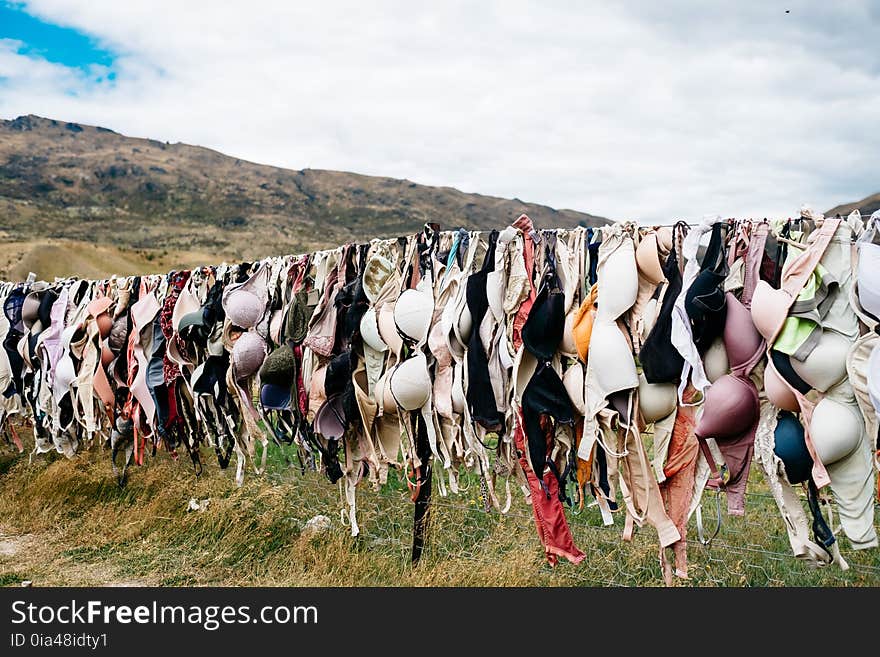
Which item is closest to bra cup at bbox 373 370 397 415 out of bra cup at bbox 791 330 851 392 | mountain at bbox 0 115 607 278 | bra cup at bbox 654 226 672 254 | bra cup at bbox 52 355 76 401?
bra cup at bbox 654 226 672 254

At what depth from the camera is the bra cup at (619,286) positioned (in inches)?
111

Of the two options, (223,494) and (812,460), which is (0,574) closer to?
(223,494)

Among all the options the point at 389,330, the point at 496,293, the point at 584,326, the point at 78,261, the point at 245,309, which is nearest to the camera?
the point at 584,326

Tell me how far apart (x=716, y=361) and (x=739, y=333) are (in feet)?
0.45

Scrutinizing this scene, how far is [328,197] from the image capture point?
105 meters

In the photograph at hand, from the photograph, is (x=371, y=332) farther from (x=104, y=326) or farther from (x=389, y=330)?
(x=104, y=326)

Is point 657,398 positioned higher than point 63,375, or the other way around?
point 657,398

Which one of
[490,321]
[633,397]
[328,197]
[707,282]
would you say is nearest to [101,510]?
[490,321]

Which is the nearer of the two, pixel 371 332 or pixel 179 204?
pixel 371 332

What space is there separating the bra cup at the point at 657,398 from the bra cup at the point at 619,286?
272 millimetres

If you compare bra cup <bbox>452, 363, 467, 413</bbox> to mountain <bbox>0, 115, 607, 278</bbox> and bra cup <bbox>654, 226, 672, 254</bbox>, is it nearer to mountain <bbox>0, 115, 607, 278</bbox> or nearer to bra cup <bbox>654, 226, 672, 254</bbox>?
bra cup <bbox>654, 226, 672, 254</bbox>

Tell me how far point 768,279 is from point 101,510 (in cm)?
508

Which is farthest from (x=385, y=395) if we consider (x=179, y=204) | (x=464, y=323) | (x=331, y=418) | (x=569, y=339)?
(x=179, y=204)

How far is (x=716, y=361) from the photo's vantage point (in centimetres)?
263
